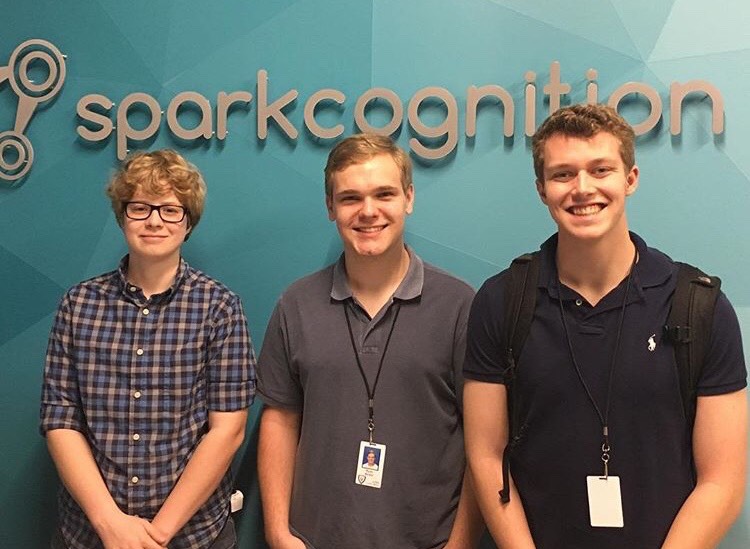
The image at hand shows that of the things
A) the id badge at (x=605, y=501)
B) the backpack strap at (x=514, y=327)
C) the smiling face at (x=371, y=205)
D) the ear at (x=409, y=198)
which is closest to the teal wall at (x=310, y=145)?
the ear at (x=409, y=198)

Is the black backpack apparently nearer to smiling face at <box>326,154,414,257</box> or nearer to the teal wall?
smiling face at <box>326,154,414,257</box>

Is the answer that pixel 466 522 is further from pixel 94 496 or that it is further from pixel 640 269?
pixel 94 496

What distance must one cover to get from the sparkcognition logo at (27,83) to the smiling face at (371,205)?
101 cm

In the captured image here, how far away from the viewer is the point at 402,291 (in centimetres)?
214

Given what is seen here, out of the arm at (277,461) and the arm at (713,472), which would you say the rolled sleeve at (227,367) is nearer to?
the arm at (277,461)

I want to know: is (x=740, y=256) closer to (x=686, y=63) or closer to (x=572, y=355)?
(x=686, y=63)

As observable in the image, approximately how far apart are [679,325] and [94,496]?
1430 mm

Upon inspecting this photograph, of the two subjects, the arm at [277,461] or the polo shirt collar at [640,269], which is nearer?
the polo shirt collar at [640,269]

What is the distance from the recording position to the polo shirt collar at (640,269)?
1.77 m

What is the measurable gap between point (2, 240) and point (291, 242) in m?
0.90

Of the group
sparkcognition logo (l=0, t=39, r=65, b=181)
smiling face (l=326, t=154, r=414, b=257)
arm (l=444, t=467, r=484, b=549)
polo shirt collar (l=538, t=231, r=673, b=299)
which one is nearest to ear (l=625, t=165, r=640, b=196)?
polo shirt collar (l=538, t=231, r=673, b=299)

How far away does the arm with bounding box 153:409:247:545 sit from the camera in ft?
6.82

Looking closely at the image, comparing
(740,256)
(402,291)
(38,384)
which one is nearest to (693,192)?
(740,256)

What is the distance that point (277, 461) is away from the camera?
2.23 meters
